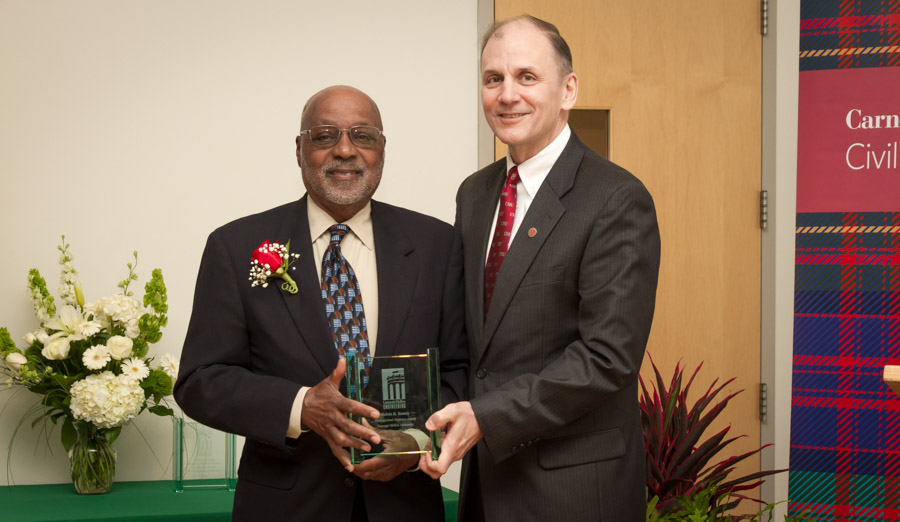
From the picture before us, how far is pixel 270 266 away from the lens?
2.10 meters

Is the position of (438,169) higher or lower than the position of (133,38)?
lower

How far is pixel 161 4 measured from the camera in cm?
369

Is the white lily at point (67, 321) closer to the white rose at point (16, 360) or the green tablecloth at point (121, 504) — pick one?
the white rose at point (16, 360)

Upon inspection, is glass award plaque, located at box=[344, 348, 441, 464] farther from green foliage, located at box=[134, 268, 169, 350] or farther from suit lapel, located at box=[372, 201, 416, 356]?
green foliage, located at box=[134, 268, 169, 350]

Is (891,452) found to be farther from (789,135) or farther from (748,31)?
(748,31)

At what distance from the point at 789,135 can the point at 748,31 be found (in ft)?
1.59

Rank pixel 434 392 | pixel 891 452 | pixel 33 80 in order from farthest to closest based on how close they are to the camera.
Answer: pixel 891 452
pixel 33 80
pixel 434 392

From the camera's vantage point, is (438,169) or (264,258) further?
(438,169)

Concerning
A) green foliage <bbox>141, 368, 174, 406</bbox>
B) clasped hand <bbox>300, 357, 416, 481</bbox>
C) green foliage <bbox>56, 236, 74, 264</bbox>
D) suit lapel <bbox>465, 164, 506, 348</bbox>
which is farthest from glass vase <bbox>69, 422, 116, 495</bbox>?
suit lapel <bbox>465, 164, 506, 348</bbox>

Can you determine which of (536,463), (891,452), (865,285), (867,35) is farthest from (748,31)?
(536,463)

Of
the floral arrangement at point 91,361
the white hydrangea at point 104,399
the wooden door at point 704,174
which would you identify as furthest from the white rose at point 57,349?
the wooden door at point 704,174

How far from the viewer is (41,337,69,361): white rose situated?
3.14 metres

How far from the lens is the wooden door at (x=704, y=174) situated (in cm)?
408

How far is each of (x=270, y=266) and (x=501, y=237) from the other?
526 millimetres
